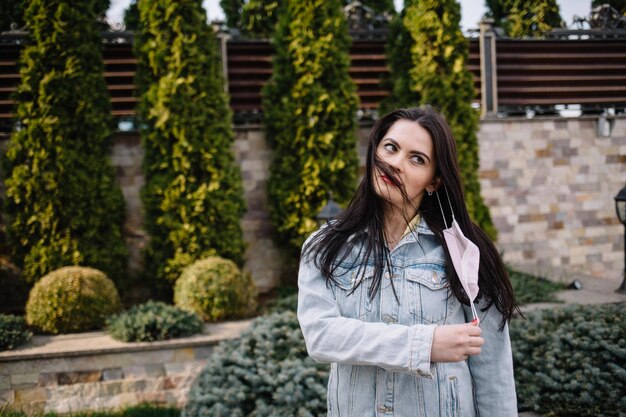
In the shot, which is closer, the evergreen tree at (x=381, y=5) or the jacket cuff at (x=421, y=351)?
the jacket cuff at (x=421, y=351)

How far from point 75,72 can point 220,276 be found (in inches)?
119

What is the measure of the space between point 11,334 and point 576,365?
14.4ft

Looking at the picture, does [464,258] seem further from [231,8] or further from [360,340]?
[231,8]

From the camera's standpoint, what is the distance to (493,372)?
5.24ft

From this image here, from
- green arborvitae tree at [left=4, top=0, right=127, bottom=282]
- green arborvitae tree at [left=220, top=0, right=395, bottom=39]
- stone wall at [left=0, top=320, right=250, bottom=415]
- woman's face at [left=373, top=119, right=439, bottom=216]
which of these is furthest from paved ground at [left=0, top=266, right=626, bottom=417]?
green arborvitae tree at [left=220, top=0, right=395, bottom=39]

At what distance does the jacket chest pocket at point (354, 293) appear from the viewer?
5.23 ft

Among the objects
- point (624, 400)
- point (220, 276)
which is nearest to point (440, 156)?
point (624, 400)

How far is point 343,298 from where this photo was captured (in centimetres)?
160

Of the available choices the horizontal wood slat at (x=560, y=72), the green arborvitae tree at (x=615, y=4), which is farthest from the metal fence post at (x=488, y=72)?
the green arborvitae tree at (x=615, y=4)

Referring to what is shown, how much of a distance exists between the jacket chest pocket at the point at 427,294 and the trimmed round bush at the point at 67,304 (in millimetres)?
4272

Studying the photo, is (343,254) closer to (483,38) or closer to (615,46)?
(483,38)

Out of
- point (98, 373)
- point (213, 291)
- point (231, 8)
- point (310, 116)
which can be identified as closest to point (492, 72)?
point (310, 116)

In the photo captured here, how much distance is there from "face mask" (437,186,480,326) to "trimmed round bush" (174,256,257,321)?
3.95m

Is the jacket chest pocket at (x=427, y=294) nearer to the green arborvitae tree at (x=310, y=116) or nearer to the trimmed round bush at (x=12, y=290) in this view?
the green arborvitae tree at (x=310, y=116)
